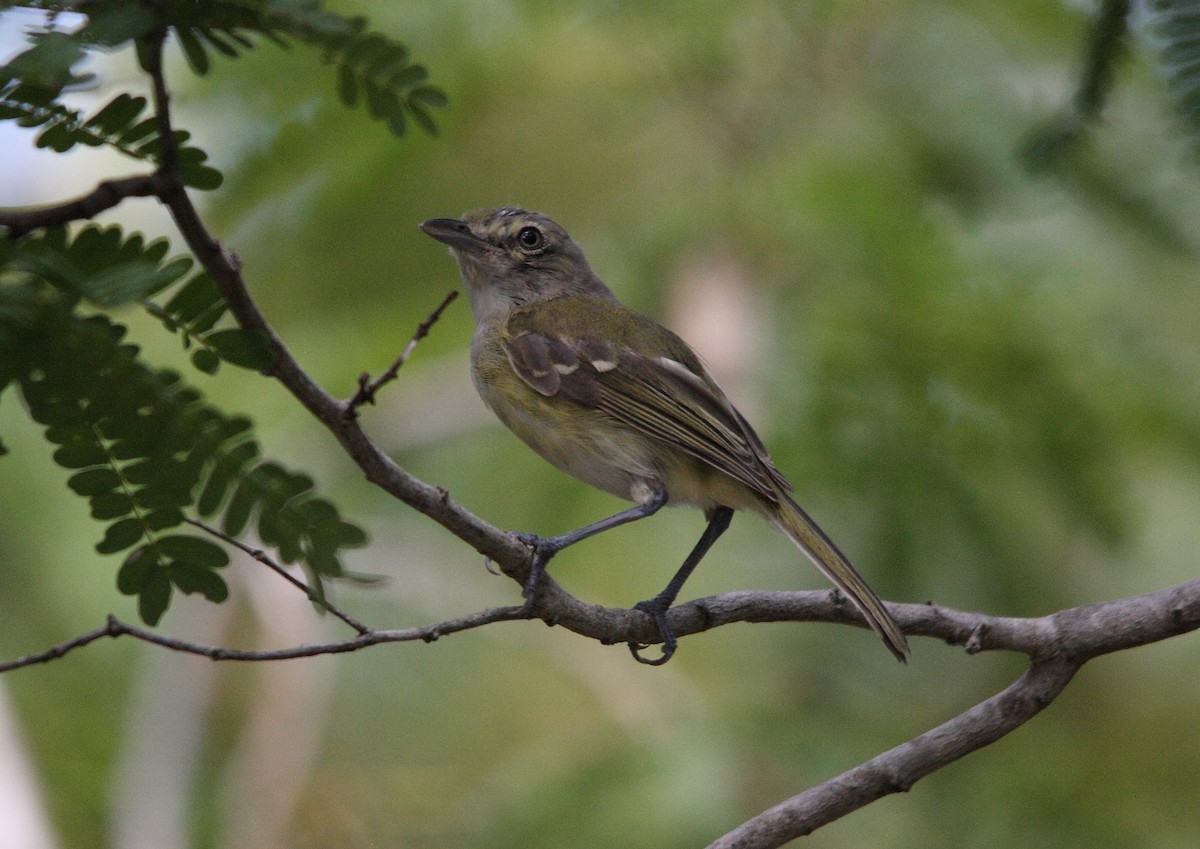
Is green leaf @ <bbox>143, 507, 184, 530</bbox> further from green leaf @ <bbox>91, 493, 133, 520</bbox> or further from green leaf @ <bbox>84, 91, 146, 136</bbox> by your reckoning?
green leaf @ <bbox>84, 91, 146, 136</bbox>

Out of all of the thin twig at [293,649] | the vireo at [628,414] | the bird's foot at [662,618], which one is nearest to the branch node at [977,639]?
the vireo at [628,414]

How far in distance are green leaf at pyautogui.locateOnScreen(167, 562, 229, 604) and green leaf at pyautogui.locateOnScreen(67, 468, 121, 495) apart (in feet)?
0.62

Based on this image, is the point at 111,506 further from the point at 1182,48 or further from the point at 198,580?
the point at 1182,48

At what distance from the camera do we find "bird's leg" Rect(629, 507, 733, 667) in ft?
9.12

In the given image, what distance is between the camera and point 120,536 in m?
1.56

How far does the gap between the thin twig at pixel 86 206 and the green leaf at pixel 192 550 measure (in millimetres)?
496

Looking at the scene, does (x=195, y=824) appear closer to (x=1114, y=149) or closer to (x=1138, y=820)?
(x=1138, y=820)

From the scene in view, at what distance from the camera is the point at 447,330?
5.34m

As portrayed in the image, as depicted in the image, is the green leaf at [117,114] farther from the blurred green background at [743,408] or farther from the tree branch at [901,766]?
the blurred green background at [743,408]

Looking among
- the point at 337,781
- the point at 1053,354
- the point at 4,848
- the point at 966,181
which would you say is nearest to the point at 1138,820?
the point at 1053,354

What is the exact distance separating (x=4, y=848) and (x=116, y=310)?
387cm

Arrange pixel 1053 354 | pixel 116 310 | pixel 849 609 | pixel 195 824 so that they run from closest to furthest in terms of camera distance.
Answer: pixel 116 310, pixel 849 609, pixel 1053 354, pixel 195 824

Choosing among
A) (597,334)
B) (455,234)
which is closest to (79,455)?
(597,334)

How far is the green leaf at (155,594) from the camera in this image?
1.63m
